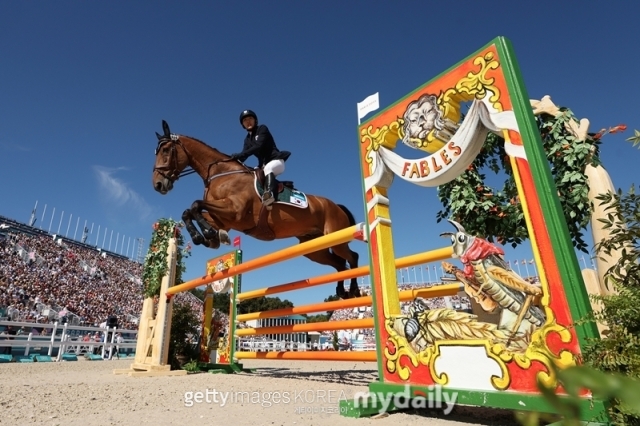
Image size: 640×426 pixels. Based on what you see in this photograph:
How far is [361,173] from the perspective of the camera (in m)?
2.80

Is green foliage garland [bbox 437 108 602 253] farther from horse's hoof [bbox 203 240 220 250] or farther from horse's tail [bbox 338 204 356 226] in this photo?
horse's hoof [bbox 203 240 220 250]

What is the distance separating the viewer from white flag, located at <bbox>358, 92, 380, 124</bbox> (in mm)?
2758

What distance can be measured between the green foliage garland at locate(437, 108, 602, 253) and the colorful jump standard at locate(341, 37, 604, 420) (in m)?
0.93

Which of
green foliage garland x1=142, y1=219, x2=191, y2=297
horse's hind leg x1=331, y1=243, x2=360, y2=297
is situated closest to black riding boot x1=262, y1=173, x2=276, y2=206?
horse's hind leg x1=331, y1=243, x2=360, y2=297

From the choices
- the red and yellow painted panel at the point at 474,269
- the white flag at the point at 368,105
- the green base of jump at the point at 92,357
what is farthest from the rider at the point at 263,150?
the green base of jump at the point at 92,357

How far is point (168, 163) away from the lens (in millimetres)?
4102

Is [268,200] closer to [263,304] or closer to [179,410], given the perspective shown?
[179,410]

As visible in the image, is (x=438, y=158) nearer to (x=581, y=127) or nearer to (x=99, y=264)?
(x=581, y=127)

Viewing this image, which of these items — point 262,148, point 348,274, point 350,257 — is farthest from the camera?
point 350,257

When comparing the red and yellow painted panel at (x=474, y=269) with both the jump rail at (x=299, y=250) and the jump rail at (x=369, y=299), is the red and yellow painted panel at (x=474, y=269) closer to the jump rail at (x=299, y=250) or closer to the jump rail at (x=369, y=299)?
the jump rail at (x=299, y=250)

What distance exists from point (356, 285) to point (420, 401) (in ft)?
6.23

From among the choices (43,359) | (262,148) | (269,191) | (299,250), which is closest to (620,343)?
(299,250)

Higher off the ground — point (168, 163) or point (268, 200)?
point (168, 163)

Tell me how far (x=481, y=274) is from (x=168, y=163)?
3.23 meters
